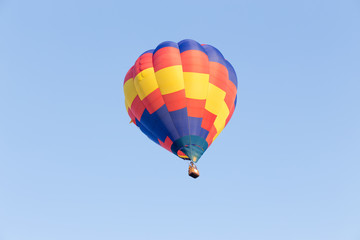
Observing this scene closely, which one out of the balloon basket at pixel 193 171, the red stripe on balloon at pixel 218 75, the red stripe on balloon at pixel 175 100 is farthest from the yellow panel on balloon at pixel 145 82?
the balloon basket at pixel 193 171

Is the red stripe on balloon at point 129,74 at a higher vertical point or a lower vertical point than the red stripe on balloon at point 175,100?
higher

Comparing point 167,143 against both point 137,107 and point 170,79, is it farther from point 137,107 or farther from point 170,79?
point 170,79

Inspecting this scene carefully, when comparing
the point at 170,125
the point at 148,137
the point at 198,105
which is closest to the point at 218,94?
the point at 198,105

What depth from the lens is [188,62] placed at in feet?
61.6

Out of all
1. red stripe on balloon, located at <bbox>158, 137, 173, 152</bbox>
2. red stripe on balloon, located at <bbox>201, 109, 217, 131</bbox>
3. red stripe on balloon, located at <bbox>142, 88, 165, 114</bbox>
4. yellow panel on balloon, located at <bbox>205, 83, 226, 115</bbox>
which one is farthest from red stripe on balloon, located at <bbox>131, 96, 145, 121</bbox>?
yellow panel on balloon, located at <bbox>205, 83, 226, 115</bbox>

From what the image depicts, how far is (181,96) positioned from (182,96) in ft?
0.13

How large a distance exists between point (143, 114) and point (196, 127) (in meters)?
2.29

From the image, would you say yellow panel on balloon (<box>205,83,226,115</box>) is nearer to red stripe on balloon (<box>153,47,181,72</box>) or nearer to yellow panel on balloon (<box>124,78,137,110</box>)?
red stripe on balloon (<box>153,47,181,72</box>)

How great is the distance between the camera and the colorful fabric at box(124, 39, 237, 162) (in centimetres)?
1819

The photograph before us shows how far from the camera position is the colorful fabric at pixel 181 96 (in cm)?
1819

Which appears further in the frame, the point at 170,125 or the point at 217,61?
the point at 217,61

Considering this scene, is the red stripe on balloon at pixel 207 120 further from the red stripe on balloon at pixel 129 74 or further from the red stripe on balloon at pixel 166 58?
the red stripe on balloon at pixel 129 74

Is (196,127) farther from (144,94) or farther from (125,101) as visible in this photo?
(125,101)

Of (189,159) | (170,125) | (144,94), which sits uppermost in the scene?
(144,94)
